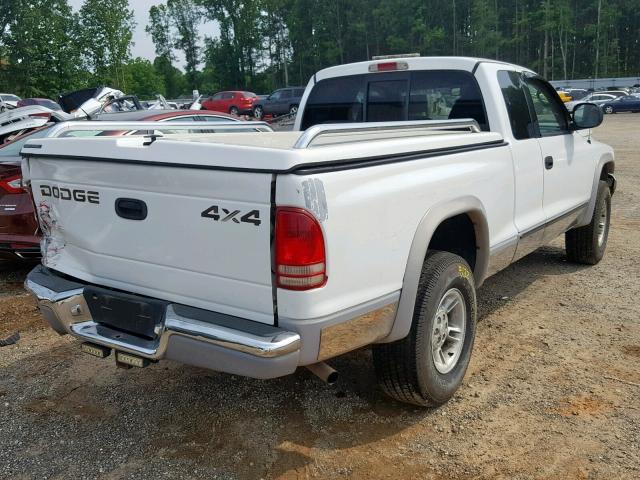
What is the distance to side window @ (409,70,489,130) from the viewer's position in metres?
4.12

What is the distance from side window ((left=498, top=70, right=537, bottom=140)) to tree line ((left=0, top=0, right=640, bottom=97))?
2430 inches

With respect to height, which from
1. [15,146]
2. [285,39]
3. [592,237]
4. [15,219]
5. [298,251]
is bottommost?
[592,237]

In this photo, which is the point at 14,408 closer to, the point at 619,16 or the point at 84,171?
the point at 84,171

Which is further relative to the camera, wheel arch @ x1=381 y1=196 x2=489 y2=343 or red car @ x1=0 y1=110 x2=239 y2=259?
red car @ x1=0 y1=110 x2=239 y2=259

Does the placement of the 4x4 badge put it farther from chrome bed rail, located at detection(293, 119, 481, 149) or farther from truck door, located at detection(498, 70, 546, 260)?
truck door, located at detection(498, 70, 546, 260)

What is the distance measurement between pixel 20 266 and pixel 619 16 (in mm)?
81854

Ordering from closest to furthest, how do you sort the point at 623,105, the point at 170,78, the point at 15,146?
the point at 15,146 < the point at 623,105 < the point at 170,78

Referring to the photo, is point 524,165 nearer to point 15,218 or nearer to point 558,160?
point 558,160

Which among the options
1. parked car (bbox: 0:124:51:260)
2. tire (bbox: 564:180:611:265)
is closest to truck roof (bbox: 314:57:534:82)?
tire (bbox: 564:180:611:265)

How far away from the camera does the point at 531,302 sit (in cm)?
496

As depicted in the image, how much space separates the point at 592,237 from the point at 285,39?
8757 cm

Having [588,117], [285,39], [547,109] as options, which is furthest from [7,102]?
[285,39]

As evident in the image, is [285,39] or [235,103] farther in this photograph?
[285,39]

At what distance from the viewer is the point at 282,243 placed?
2332mm
